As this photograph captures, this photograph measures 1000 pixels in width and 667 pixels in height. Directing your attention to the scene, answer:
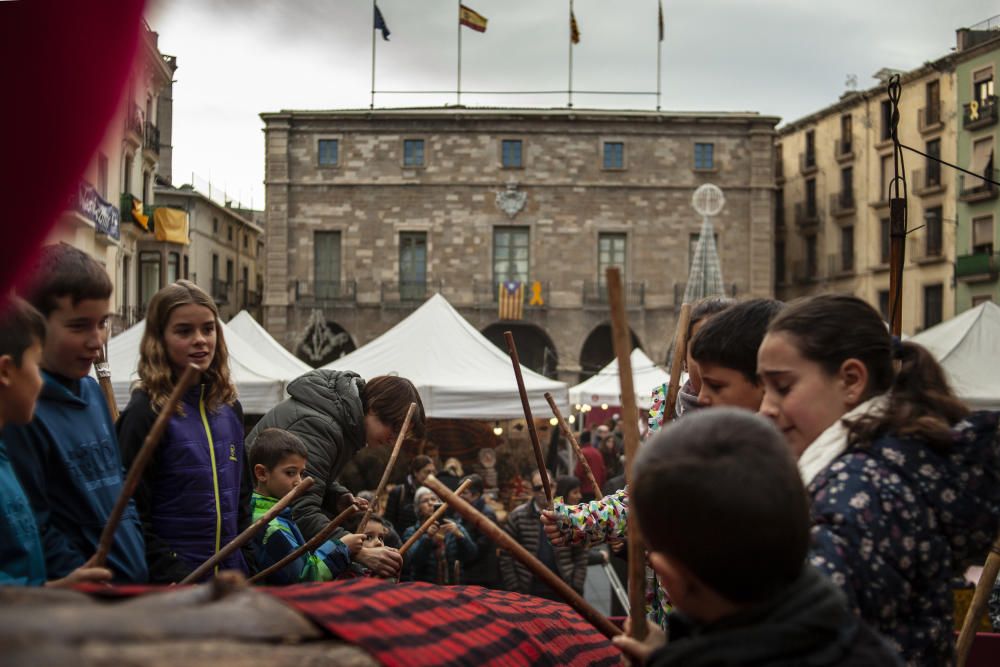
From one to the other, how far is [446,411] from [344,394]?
24.0ft

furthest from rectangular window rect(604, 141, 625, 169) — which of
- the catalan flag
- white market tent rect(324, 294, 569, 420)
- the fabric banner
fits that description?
white market tent rect(324, 294, 569, 420)

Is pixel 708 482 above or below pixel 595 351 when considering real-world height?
above

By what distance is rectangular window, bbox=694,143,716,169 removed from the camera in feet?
107

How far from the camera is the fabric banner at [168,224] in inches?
1251

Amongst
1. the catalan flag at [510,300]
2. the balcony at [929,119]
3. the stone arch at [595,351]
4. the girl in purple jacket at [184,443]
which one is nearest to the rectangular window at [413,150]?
the catalan flag at [510,300]

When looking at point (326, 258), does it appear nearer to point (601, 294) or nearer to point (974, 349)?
point (601, 294)

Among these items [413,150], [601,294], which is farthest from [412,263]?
[601,294]

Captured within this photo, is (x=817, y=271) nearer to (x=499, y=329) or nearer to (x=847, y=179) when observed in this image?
(x=847, y=179)

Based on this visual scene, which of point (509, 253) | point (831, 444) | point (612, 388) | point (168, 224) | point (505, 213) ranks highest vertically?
point (505, 213)

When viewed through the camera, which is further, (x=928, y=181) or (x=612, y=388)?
(x=928, y=181)

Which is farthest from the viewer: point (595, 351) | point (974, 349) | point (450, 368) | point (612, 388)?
point (595, 351)

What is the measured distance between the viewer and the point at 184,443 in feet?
9.89

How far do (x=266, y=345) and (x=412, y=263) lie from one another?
18723 mm

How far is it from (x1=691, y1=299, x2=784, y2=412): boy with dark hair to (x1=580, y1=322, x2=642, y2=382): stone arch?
30.2m
